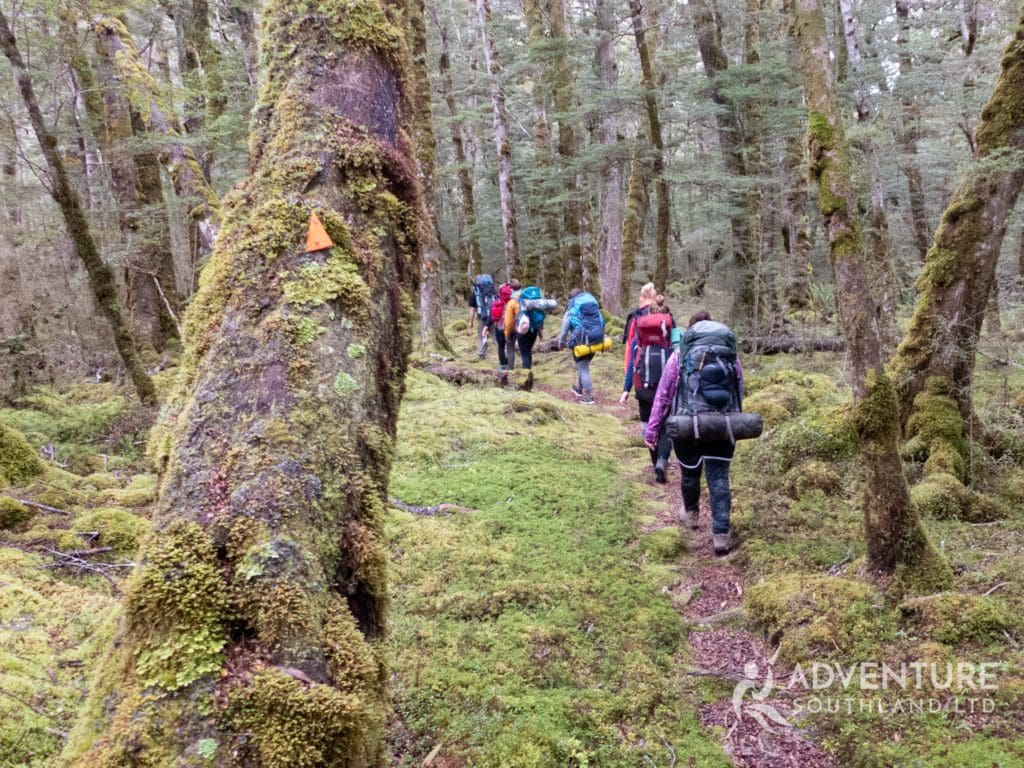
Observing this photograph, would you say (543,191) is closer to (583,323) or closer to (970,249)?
(583,323)

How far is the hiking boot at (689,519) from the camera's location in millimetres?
6469

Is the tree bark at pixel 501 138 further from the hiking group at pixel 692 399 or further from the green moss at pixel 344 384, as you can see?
the green moss at pixel 344 384

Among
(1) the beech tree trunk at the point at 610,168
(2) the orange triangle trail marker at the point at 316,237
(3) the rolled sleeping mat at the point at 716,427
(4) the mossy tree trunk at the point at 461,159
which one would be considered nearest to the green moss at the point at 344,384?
(2) the orange triangle trail marker at the point at 316,237

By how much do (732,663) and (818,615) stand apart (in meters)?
0.67

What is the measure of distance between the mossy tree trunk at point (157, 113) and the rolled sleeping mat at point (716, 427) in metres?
6.86

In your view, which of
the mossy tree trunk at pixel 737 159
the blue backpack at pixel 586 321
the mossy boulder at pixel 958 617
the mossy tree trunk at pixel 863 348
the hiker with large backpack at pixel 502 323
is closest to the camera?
the mossy boulder at pixel 958 617

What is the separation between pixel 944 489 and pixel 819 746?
3.53 meters

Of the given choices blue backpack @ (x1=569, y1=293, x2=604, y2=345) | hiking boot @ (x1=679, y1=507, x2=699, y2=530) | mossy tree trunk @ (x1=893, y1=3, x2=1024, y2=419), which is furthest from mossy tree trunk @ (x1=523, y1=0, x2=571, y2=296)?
hiking boot @ (x1=679, y1=507, x2=699, y2=530)

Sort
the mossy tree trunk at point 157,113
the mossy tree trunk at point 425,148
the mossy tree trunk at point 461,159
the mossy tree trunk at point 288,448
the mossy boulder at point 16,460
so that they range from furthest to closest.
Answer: the mossy tree trunk at point 461,159 → the mossy tree trunk at point 425,148 → the mossy tree trunk at point 157,113 → the mossy boulder at point 16,460 → the mossy tree trunk at point 288,448

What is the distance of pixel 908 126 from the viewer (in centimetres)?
1802

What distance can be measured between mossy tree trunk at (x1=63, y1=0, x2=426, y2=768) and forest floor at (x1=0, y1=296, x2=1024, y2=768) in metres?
0.68

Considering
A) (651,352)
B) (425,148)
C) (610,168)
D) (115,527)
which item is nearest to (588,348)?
(651,352)

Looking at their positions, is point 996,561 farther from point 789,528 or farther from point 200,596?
point 200,596

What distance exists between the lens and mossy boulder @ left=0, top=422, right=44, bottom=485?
18.8ft
